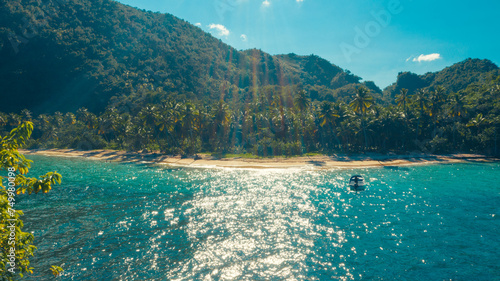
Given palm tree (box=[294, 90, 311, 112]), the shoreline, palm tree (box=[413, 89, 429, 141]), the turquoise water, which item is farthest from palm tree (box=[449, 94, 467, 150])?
palm tree (box=[294, 90, 311, 112])

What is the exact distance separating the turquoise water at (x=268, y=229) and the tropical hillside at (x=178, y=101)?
32617 mm

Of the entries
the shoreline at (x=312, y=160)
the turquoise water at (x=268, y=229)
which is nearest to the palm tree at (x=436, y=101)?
the shoreline at (x=312, y=160)

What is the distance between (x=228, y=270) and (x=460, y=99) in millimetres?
83333

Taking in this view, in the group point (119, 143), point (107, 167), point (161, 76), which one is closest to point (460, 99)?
point (107, 167)

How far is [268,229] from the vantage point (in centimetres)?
2562

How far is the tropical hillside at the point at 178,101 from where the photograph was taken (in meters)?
73.7

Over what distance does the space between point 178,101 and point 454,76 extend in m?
178

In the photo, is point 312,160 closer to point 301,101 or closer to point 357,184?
point 357,184

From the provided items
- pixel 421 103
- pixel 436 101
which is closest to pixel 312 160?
pixel 421 103

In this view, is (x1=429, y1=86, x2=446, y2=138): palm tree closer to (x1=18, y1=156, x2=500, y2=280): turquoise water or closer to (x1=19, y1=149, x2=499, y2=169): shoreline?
(x1=19, y1=149, x2=499, y2=169): shoreline

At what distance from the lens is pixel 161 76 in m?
149

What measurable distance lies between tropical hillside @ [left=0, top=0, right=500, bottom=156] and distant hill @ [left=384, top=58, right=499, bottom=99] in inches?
35.6

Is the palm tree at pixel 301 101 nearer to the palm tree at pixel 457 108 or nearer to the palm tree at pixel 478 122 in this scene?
the palm tree at pixel 457 108

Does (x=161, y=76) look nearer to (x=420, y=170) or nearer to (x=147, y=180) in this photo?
(x=147, y=180)
